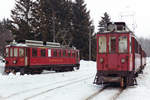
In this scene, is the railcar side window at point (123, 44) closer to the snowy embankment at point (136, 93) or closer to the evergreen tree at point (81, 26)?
the snowy embankment at point (136, 93)

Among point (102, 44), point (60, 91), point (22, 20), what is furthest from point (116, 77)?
point (22, 20)

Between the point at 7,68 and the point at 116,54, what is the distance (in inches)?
540

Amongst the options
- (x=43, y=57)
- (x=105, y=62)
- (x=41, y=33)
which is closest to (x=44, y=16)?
(x=41, y=33)

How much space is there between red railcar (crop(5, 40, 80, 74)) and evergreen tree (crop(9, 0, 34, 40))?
520 inches

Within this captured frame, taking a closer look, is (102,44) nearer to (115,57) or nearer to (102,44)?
(102,44)

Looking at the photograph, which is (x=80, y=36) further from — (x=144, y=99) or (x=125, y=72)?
(x=144, y=99)

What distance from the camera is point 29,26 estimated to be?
41.5m

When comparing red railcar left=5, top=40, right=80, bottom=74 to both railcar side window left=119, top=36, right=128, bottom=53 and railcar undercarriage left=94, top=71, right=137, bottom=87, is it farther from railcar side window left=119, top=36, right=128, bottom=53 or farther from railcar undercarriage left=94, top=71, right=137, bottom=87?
railcar side window left=119, top=36, right=128, bottom=53

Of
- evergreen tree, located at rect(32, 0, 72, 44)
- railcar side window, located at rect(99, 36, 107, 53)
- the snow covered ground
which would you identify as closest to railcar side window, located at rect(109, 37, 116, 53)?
railcar side window, located at rect(99, 36, 107, 53)

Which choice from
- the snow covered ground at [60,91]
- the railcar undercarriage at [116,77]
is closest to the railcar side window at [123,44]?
the railcar undercarriage at [116,77]

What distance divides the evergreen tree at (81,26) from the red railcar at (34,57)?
65.7 feet

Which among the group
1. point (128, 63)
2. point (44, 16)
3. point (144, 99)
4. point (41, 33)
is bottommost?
point (144, 99)

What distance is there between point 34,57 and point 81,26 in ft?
85.3

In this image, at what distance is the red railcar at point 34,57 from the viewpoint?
78.8ft
